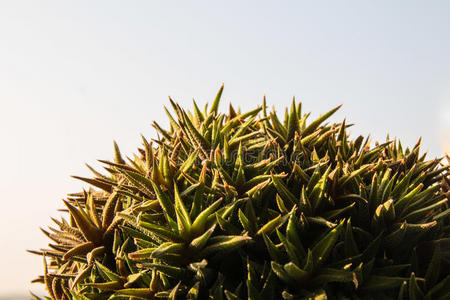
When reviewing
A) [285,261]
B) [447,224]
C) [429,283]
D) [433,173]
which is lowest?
[429,283]

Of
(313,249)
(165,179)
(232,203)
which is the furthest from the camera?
(165,179)

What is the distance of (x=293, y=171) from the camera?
317 cm

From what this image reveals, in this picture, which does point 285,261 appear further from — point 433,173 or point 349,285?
point 433,173

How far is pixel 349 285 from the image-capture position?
274cm

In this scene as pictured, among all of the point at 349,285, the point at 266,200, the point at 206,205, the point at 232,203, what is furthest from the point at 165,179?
the point at 349,285

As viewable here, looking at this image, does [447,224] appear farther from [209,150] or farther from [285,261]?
[209,150]

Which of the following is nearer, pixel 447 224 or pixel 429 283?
pixel 429 283

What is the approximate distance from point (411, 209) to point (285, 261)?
112 centimetres

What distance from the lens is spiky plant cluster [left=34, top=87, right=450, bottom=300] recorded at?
2697 millimetres

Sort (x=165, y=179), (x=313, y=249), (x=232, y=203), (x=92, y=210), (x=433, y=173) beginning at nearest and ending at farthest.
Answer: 1. (x=313, y=249)
2. (x=232, y=203)
3. (x=165, y=179)
4. (x=92, y=210)
5. (x=433, y=173)

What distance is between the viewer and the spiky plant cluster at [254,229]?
270 cm

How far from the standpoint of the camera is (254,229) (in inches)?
111

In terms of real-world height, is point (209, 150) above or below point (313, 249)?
above

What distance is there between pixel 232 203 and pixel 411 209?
138 cm
